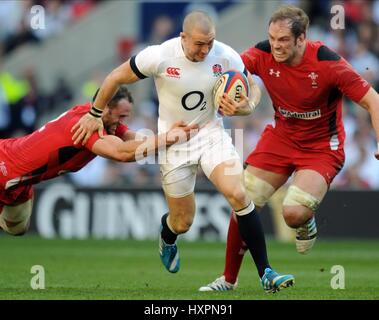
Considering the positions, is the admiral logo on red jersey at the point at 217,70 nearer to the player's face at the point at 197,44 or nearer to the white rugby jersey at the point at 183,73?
the white rugby jersey at the point at 183,73

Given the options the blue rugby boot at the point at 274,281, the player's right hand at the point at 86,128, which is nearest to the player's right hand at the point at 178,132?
the player's right hand at the point at 86,128

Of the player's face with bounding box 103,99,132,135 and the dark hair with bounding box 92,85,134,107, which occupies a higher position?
the dark hair with bounding box 92,85,134,107

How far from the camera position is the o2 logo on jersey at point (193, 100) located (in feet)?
32.1

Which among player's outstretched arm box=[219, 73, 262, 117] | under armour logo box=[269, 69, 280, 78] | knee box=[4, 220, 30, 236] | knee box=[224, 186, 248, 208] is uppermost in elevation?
under armour logo box=[269, 69, 280, 78]

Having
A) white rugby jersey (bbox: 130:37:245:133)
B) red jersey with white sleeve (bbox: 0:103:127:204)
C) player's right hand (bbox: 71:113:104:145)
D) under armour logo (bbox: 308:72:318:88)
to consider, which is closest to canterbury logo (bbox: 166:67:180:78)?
white rugby jersey (bbox: 130:37:245:133)

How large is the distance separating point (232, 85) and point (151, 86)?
34.0ft

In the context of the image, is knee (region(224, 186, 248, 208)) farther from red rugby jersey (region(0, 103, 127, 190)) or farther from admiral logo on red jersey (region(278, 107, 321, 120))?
red rugby jersey (region(0, 103, 127, 190))

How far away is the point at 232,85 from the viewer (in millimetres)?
9422

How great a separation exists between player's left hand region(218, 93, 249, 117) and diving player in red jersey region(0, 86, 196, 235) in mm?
403

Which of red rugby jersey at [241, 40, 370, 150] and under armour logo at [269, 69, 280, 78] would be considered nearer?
red rugby jersey at [241, 40, 370, 150]

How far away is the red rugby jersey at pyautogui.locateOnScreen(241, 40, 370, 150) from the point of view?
32.2 feet

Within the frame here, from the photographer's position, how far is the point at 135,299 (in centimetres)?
898
